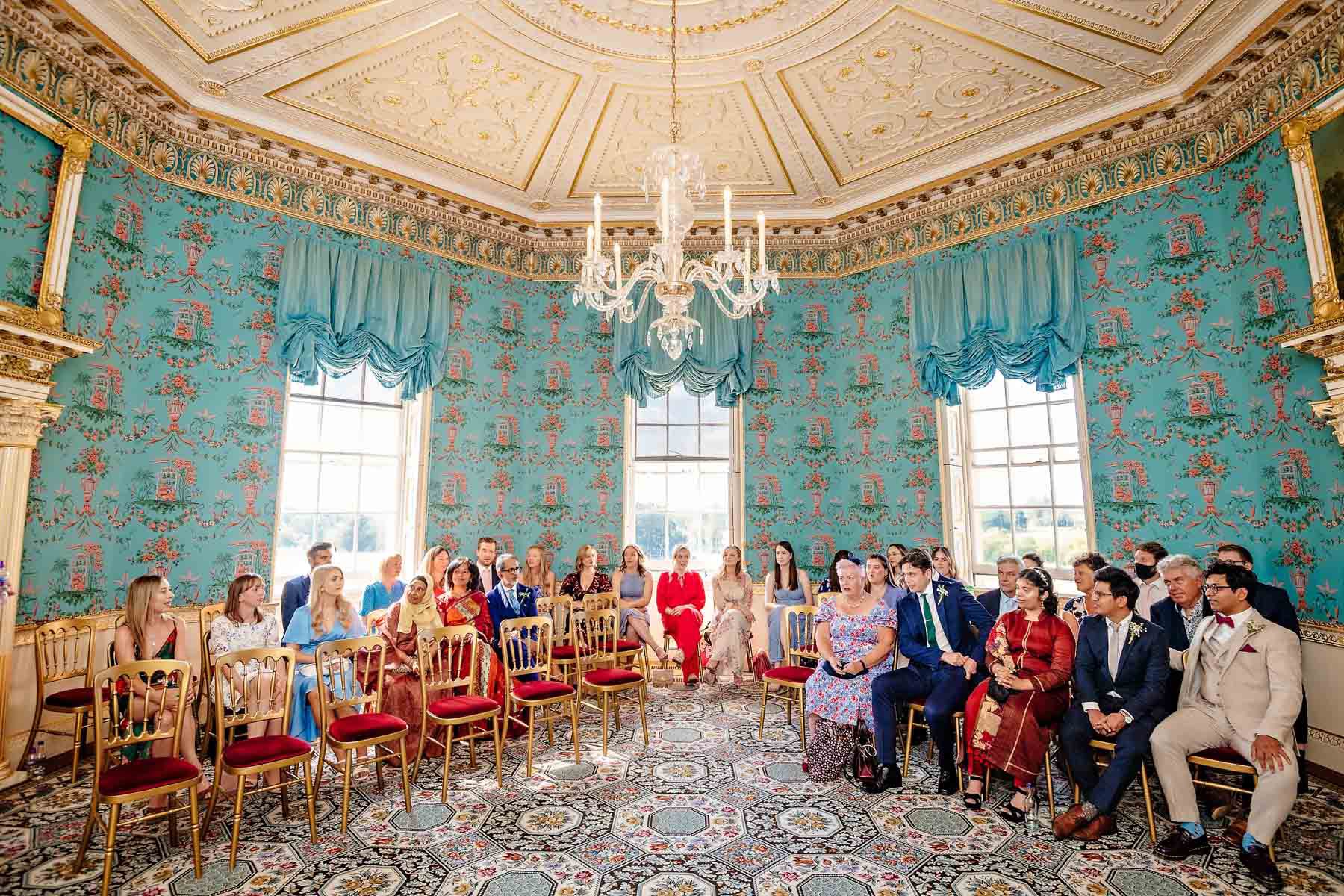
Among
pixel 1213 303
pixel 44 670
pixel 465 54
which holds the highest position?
pixel 465 54

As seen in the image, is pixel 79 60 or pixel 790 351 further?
pixel 790 351

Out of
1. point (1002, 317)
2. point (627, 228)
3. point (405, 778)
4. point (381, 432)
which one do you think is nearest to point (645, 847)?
point (405, 778)

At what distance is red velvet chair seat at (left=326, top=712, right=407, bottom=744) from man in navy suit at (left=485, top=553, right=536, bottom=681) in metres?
1.61

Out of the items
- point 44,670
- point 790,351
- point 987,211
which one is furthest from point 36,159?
point 987,211

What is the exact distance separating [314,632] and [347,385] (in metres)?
3.15

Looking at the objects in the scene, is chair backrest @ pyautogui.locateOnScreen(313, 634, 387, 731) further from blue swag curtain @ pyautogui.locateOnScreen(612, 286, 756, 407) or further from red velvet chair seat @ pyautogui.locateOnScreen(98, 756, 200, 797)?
blue swag curtain @ pyautogui.locateOnScreen(612, 286, 756, 407)

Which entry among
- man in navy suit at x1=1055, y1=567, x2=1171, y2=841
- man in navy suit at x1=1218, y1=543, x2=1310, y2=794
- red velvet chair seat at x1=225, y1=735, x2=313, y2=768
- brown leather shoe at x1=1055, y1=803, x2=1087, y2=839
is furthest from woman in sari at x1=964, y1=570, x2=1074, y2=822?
red velvet chair seat at x1=225, y1=735, x2=313, y2=768

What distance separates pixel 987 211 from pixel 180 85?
722 cm

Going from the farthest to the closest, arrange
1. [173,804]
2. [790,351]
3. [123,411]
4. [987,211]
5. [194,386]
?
[790,351] < [987,211] < [194,386] < [123,411] < [173,804]

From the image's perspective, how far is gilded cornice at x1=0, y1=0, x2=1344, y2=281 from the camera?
455cm

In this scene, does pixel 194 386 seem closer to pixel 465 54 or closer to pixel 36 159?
pixel 36 159

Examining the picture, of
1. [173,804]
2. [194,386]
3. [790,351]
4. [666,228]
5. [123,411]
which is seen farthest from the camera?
[790,351]

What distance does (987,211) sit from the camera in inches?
263

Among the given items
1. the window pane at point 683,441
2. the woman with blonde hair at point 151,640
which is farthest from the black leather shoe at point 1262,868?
the window pane at point 683,441
